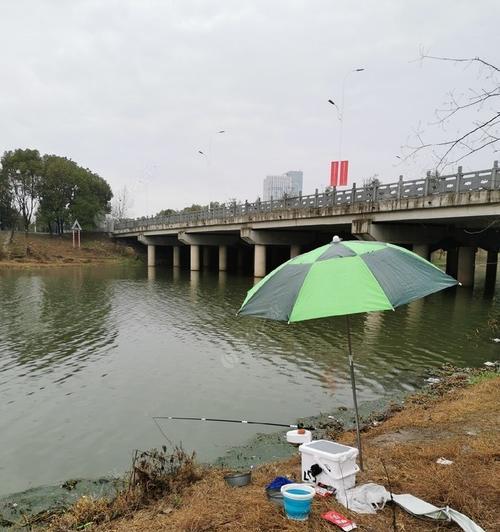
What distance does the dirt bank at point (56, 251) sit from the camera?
156 ft

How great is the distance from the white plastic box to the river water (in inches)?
108

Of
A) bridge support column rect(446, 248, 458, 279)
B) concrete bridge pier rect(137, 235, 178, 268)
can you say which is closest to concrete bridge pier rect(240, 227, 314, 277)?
bridge support column rect(446, 248, 458, 279)

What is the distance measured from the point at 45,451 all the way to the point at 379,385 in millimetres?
6542

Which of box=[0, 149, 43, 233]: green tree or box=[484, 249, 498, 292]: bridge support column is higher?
box=[0, 149, 43, 233]: green tree

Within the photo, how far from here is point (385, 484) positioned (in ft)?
13.3

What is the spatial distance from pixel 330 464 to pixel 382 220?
850 inches

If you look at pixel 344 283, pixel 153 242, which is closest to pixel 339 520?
pixel 344 283

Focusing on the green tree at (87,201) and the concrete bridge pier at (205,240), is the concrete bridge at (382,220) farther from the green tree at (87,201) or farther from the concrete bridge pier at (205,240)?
the green tree at (87,201)

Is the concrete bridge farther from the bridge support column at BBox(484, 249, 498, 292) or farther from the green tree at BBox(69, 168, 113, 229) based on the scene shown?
the green tree at BBox(69, 168, 113, 229)

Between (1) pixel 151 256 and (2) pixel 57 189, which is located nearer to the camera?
(1) pixel 151 256

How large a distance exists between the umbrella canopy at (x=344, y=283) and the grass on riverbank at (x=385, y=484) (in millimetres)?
1604

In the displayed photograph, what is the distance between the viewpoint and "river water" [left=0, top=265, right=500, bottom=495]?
22.5 ft

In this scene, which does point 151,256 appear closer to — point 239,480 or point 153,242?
point 153,242

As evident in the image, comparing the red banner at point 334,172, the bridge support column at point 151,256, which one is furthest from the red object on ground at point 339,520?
the bridge support column at point 151,256
